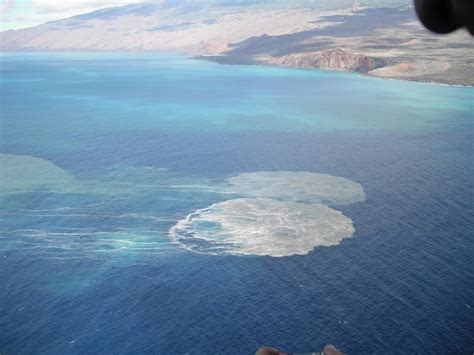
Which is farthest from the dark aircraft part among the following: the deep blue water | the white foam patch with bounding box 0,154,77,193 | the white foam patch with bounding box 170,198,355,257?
the white foam patch with bounding box 0,154,77,193

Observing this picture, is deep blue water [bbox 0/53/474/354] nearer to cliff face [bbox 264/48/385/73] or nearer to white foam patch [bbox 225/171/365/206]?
white foam patch [bbox 225/171/365/206]

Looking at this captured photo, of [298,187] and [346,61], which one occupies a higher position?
[298,187]

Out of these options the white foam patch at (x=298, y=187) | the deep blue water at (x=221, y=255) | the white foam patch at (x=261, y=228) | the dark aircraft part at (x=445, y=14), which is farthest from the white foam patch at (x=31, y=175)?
the dark aircraft part at (x=445, y=14)

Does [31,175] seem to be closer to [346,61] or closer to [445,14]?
[445,14]

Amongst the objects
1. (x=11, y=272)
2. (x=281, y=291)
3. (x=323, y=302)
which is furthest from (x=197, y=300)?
(x=11, y=272)

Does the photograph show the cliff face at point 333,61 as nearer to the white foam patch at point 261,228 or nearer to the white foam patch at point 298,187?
the white foam patch at point 298,187

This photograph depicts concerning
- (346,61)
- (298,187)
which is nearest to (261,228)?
(298,187)
